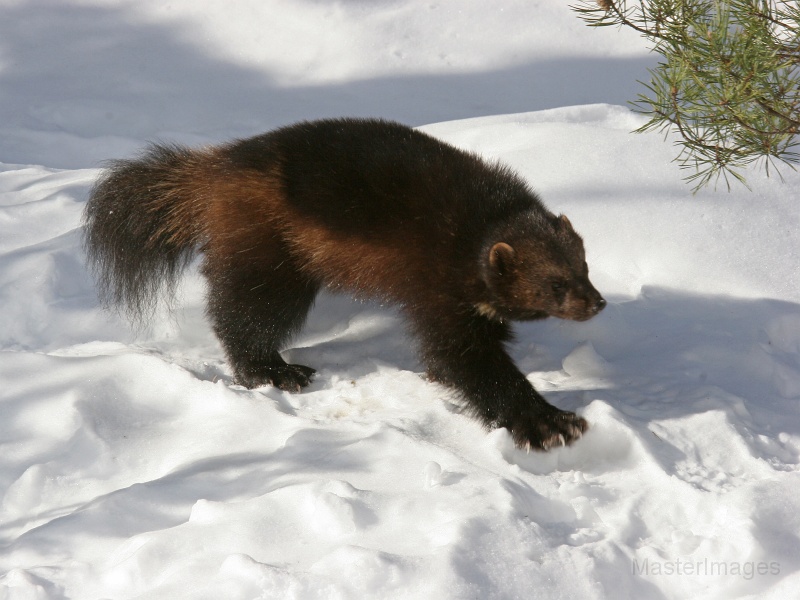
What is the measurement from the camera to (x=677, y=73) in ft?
10.2

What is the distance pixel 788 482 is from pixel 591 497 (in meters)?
0.66

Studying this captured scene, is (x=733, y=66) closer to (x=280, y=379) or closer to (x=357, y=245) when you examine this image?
(x=357, y=245)

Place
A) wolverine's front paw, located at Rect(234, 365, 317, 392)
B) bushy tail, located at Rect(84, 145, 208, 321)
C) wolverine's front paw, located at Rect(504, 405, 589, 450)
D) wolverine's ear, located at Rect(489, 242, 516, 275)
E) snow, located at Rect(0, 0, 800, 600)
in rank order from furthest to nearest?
bushy tail, located at Rect(84, 145, 208, 321)
wolverine's front paw, located at Rect(234, 365, 317, 392)
wolverine's ear, located at Rect(489, 242, 516, 275)
wolverine's front paw, located at Rect(504, 405, 589, 450)
snow, located at Rect(0, 0, 800, 600)

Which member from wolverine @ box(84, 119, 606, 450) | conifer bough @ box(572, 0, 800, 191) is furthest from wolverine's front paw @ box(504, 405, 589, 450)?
conifer bough @ box(572, 0, 800, 191)

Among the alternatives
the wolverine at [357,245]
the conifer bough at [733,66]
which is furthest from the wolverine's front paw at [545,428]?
the conifer bough at [733,66]

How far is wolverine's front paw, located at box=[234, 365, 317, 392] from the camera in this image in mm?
3807

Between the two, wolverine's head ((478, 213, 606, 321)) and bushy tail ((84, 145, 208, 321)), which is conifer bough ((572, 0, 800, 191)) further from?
bushy tail ((84, 145, 208, 321))

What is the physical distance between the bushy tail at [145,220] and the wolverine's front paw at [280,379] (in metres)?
0.67

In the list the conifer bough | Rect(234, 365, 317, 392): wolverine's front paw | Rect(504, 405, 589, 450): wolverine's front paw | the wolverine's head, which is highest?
the conifer bough

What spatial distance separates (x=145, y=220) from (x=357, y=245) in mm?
1069

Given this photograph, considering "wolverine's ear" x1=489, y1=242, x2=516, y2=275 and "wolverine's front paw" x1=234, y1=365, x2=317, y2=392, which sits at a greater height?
"wolverine's ear" x1=489, y1=242, x2=516, y2=275

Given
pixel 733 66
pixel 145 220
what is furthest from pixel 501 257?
pixel 145 220

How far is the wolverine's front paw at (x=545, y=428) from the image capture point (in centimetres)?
315

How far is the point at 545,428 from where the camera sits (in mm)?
3178
